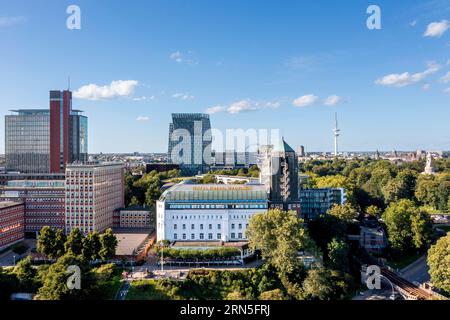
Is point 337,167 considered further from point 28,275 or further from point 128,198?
point 28,275

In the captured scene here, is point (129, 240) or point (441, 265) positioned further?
point (129, 240)

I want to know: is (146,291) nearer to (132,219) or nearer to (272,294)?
(272,294)

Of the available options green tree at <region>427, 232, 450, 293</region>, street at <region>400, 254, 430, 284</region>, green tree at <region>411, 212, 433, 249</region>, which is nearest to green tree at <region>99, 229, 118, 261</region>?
street at <region>400, 254, 430, 284</region>

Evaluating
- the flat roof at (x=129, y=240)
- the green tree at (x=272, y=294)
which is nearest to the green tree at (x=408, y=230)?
the green tree at (x=272, y=294)

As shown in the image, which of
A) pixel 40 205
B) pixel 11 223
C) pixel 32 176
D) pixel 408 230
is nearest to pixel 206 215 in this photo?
pixel 40 205
